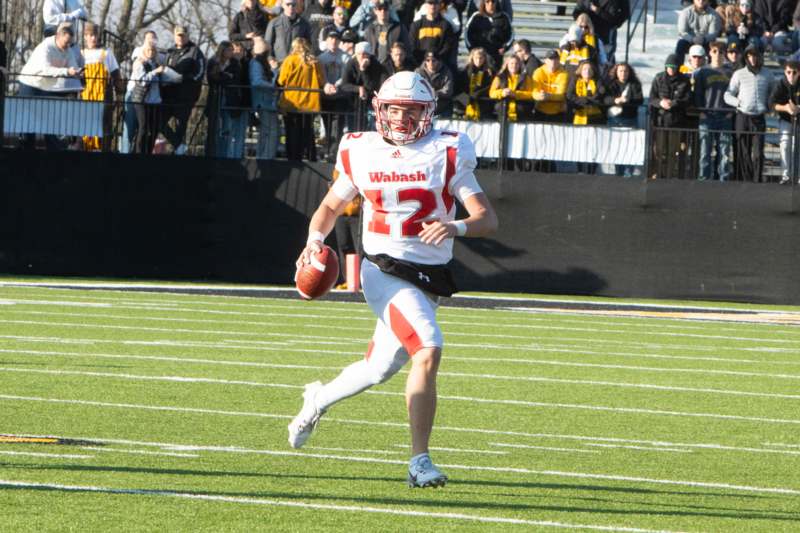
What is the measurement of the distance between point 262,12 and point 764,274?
7987mm

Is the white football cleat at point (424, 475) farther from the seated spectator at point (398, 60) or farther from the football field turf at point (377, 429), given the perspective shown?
the seated spectator at point (398, 60)

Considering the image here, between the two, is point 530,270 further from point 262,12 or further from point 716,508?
point 716,508

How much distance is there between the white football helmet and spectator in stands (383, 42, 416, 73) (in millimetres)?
13314

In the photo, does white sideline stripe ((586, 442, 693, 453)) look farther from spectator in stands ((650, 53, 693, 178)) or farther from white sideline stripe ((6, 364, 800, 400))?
spectator in stands ((650, 53, 693, 178))

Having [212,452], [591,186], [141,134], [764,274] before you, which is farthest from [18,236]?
[212,452]

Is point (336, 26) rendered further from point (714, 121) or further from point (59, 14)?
point (714, 121)

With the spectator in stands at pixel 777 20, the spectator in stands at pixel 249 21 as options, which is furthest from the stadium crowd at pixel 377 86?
the spectator in stands at pixel 777 20

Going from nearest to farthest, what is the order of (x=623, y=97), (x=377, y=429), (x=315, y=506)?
(x=315, y=506) → (x=377, y=429) → (x=623, y=97)

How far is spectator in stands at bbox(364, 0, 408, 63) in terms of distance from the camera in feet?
73.6

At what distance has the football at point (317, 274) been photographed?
781cm

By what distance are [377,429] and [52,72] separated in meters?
13.7

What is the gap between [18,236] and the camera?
75.7 ft

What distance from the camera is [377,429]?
9.28 meters

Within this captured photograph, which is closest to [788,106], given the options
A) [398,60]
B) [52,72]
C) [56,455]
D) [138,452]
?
[398,60]
